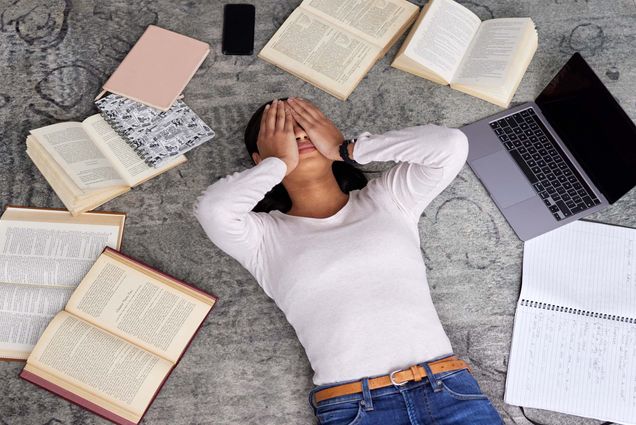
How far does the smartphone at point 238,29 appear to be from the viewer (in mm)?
1916

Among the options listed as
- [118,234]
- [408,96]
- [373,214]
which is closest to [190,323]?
[118,234]

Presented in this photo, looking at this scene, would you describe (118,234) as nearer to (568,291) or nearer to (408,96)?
(408,96)

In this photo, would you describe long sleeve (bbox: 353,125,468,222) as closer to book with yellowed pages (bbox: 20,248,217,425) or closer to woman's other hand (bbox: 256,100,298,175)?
woman's other hand (bbox: 256,100,298,175)

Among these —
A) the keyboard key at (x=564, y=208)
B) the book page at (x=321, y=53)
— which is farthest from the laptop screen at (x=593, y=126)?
the book page at (x=321, y=53)

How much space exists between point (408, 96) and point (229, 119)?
57 centimetres

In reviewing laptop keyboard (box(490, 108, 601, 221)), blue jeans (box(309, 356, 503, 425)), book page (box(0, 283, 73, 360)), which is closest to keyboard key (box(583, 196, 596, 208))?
laptop keyboard (box(490, 108, 601, 221))

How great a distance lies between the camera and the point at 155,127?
1787mm

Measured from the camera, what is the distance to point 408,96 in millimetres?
1890

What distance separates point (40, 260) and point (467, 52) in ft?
4.69

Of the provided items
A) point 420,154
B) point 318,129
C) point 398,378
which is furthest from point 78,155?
point 398,378

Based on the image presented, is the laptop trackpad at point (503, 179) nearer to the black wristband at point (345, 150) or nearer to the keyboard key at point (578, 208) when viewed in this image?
the keyboard key at point (578, 208)

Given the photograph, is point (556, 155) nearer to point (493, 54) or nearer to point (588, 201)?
point (588, 201)

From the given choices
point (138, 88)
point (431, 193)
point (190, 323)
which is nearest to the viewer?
point (431, 193)

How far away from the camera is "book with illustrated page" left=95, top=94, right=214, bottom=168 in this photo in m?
1.76
